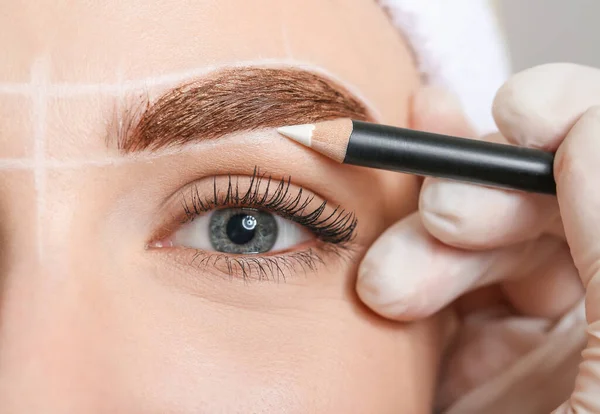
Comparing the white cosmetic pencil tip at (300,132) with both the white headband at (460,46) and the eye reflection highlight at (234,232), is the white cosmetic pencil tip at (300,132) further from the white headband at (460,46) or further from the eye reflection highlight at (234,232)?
the white headband at (460,46)

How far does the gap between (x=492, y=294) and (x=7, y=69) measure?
29.7 inches

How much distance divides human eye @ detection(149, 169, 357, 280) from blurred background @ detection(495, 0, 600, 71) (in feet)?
2.78

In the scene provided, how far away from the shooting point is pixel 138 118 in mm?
668

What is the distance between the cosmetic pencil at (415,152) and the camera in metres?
0.70

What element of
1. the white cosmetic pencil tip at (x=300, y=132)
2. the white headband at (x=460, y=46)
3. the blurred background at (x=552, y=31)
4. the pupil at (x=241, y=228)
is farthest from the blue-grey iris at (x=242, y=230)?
the blurred background at (x=552, y=31)

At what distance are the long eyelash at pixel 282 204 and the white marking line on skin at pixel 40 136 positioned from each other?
0.49 feet

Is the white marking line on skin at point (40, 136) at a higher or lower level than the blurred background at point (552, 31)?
lower

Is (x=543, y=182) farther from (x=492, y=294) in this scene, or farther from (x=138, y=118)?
(x=138, y=118)

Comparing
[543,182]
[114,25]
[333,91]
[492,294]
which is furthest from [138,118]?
[492,294]

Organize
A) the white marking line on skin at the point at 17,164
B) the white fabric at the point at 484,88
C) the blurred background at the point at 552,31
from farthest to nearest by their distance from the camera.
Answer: the blurred background at the point at 552,31 < the white fabric at the point at 484,88 < the white marking line on skin at the point at 17,164

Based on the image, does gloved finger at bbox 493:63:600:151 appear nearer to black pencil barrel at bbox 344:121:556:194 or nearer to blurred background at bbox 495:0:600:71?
black pencil barrel at bbox 344:121:556:194

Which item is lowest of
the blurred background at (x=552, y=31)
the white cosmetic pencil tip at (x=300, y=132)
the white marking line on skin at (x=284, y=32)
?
the white cosmetic pencil tip at (x=300, y=132)

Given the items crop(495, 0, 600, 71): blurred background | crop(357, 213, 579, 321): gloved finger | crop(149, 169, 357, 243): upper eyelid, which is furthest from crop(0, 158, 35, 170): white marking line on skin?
crop(495, 0, 600, 71): blurred background

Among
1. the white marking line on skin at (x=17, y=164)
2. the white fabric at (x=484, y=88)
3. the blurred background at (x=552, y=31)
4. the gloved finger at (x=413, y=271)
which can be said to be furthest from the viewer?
the blurred background at (x=552, y=31)
